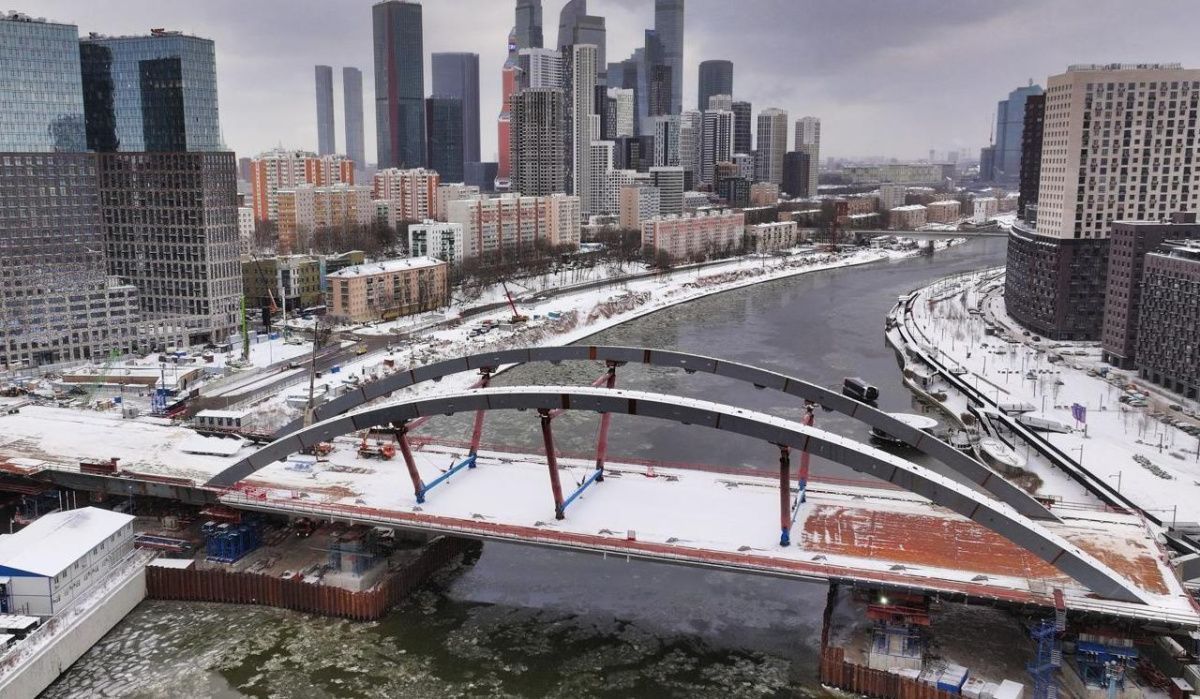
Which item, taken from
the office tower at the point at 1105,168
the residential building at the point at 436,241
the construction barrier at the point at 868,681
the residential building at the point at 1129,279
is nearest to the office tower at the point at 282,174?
the residential building at the point at 436,241

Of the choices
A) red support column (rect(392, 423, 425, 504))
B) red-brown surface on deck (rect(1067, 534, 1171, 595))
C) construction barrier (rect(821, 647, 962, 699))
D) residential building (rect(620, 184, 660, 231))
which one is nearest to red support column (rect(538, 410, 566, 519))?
red support column (rect(392, 423, 425, 504))

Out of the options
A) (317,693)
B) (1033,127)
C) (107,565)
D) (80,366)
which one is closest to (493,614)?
(317,693)

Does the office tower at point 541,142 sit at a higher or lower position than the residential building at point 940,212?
higher

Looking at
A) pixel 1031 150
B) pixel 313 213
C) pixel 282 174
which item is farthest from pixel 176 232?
pixel 282 174

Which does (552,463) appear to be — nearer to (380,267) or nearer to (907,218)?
(380,267)

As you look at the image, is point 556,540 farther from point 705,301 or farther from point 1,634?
point 705,301

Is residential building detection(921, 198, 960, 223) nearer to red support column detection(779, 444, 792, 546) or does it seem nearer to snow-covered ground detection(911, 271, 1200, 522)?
snow-covered ground detection(911, 271, 1200, 522)

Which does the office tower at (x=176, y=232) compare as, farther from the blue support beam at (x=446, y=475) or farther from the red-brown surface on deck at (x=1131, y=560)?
the red-brown surface on deck at (x=1131, y=560)
